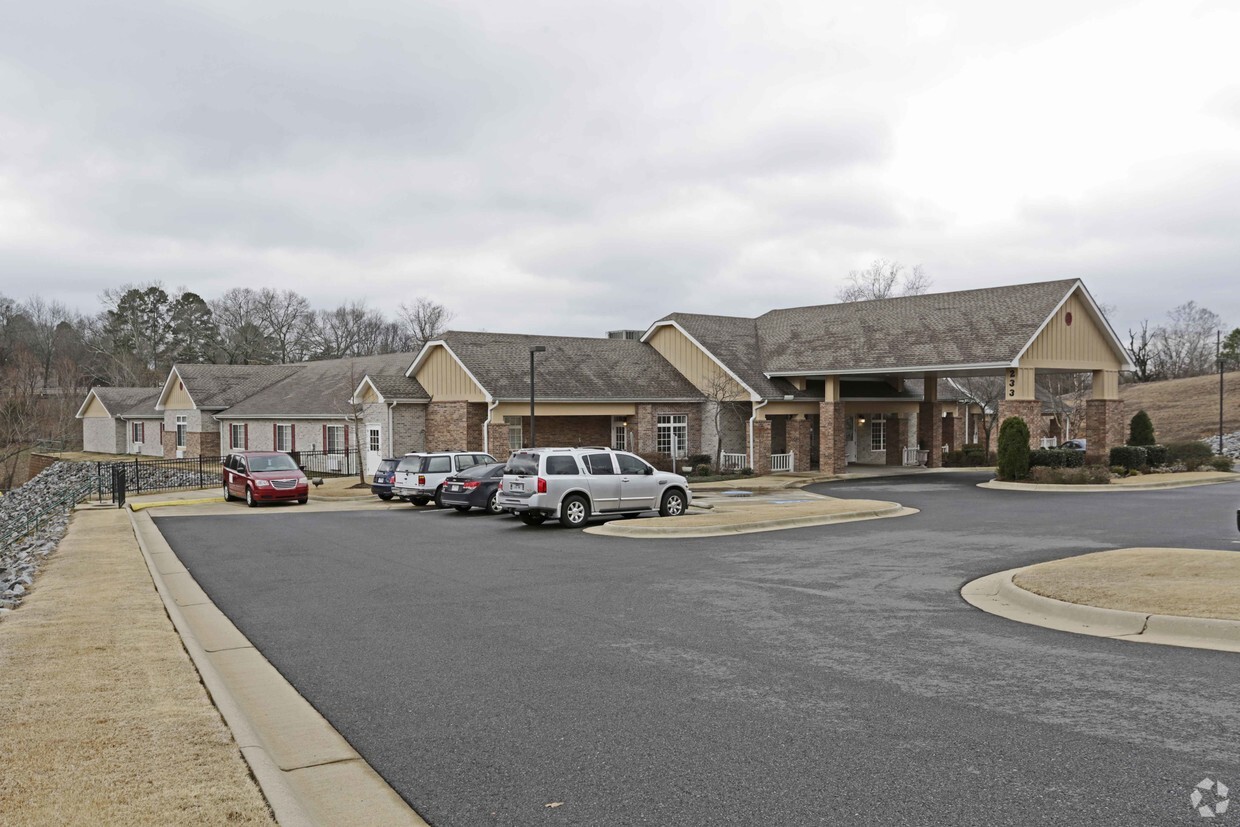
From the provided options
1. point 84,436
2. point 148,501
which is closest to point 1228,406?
point 148,501

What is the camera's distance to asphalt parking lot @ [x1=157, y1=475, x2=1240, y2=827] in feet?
18.1

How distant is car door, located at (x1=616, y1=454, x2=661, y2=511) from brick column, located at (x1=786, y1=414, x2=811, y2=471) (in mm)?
18575

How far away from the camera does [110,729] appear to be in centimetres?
656

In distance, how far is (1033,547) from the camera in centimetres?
1672

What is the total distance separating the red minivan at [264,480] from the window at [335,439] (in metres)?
11.1

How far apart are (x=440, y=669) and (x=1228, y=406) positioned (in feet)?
247


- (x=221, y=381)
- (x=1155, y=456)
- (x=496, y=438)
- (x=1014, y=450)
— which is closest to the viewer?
(x=1014, y=450)

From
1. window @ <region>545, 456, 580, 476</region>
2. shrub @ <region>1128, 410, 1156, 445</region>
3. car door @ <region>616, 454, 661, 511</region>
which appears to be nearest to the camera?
window @ <region>545, 456, 580, 476</region>

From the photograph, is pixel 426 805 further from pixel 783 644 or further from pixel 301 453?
pixel 301 453

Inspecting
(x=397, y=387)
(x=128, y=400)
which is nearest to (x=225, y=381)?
(x=128, y=400)

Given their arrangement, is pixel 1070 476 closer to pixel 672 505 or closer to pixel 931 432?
pixel 931 432

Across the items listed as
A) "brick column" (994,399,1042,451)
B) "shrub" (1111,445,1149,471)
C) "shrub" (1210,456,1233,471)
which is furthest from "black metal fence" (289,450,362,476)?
"shrub" (1210,456,1233,471)

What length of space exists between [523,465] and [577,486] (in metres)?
1.37

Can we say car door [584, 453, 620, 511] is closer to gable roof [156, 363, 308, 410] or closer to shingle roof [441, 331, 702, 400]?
shingle roof [441, 331, 702, 400]
